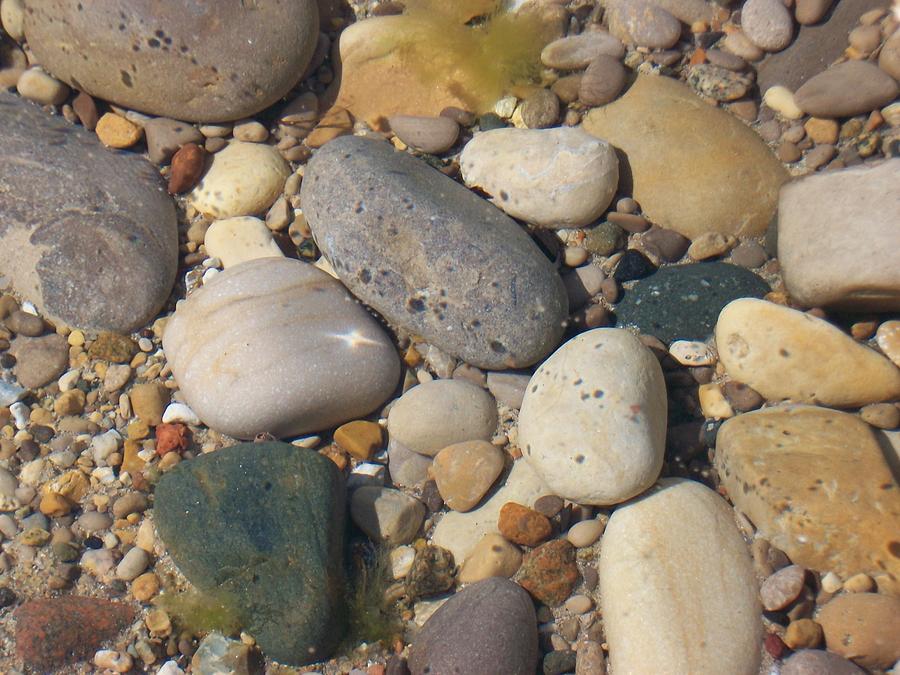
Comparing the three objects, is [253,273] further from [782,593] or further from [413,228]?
[782,593]

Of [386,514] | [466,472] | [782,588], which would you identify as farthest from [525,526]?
[782,588]

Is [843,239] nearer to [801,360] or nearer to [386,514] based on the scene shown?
[801,360]

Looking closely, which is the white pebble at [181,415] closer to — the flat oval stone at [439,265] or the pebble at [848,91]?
the flat oval stone at [439,265]

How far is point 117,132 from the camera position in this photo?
13.0 feet

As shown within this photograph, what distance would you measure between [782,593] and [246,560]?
6.57 feet

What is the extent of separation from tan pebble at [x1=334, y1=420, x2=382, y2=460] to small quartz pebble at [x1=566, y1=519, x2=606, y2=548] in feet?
3.06

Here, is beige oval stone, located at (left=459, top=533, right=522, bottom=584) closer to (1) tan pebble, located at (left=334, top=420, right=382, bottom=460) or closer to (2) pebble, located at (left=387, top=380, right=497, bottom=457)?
(2) pebble, located at (left=387, top=380, right=497, bottom=457)

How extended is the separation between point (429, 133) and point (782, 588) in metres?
2.63

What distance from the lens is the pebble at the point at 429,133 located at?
388 centimetres

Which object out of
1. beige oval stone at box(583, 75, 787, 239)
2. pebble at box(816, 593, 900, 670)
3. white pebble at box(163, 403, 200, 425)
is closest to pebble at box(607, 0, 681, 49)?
beige oval stone at box(583, 75, 787, 239)

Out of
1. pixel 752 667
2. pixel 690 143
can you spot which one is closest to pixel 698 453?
pixel 752 667

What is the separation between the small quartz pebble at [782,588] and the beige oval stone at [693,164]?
5.16ft

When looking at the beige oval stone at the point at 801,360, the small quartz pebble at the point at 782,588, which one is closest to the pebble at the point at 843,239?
the beige oval stone at the point at 801,360

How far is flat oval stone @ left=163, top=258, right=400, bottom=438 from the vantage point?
3.24m
